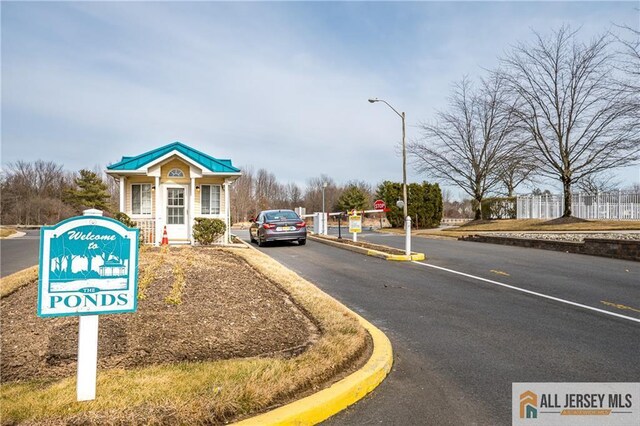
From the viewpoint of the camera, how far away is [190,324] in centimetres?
495

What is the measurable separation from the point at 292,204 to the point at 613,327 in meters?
74.8

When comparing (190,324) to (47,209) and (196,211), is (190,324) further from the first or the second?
(47,209)

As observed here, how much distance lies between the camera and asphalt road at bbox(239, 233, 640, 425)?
3477mm

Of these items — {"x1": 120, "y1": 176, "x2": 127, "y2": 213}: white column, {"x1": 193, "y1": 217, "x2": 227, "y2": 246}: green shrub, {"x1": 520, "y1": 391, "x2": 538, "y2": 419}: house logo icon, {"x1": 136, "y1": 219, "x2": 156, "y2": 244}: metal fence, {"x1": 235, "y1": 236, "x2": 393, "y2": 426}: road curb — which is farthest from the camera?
{"x1": 120, "y1": 176, "x2": 127, "y2": 213}: white column

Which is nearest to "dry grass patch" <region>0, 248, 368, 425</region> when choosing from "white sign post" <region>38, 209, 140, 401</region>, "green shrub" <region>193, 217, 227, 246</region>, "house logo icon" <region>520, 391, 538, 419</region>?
"white sign post" <region>38, 209, 140, 401</region>

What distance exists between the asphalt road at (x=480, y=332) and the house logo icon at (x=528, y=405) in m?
0.11

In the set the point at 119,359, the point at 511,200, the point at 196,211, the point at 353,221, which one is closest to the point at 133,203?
the point at 196,211

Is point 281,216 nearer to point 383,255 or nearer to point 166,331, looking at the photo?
point 383,255

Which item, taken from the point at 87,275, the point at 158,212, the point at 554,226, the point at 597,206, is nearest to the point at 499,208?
the point at 597,206

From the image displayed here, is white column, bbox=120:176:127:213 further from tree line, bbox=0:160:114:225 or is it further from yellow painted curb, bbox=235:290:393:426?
tree line, bbox=0:160:114:225

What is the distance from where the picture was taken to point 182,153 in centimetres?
1611

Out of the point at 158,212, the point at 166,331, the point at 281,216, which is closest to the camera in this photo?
the point at 166,331

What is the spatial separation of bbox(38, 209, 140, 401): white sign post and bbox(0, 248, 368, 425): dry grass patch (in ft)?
0.78

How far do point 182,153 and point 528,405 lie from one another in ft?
48.5
